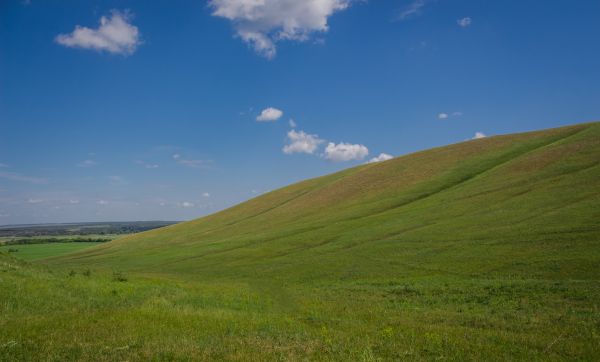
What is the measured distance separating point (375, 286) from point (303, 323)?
14.5 metres

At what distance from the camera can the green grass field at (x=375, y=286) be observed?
12.3 meters

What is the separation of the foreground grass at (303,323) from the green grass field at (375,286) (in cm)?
9

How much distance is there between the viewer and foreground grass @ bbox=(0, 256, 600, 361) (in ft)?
38.0

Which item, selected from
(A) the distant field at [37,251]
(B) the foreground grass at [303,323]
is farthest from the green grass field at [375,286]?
(A) the distant field at [37,251]

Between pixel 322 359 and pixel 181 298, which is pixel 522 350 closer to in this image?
pixel 322 359

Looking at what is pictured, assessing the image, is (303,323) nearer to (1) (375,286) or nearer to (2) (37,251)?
(1) (375,286)

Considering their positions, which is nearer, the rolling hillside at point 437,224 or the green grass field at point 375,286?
the green grass field at point 375,286

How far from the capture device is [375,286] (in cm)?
2991

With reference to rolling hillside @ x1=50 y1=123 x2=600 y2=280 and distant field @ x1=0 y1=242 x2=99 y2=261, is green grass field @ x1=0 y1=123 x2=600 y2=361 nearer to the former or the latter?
rolling hillside @ x1=50 y1=123 x2=600 y2=280

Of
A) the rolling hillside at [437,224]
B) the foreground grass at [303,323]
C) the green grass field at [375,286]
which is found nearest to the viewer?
the foreground grass at [303,323]

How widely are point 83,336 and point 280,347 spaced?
6679 mm

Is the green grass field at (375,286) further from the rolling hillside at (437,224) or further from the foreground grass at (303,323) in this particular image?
the rolling hillside at (437,224)

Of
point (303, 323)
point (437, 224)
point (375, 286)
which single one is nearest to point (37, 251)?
point (437, 224)

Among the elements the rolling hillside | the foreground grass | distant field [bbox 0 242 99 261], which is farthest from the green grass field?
distant field [bbox 0 242 99 261]
